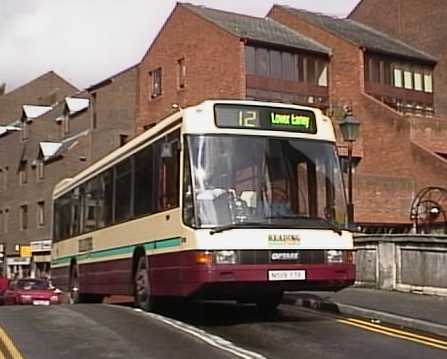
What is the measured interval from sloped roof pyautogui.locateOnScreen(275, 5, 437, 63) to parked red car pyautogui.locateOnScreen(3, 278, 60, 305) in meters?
25.9

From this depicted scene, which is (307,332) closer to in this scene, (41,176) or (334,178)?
(334,178)

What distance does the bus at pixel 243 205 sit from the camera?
12.9 m

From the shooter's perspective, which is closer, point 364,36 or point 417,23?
point 364,36

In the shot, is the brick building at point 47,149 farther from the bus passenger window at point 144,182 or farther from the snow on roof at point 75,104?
the bus passenger window at point 144,182

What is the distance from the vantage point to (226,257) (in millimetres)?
12906

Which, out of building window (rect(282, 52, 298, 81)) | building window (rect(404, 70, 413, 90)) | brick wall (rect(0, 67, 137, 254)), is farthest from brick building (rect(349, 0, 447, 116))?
brick wall (rect(0, 67, 137, 254))

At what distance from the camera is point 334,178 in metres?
14.0

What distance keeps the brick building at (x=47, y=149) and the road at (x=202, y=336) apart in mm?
43121

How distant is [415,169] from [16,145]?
34433mm

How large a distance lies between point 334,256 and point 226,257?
1.75 m

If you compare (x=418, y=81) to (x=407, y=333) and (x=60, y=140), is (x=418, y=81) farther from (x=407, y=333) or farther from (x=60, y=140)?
(x=407, y=333)

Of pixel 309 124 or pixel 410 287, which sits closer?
pixel 309 124

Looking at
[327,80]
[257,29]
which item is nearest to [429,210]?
[327,80]

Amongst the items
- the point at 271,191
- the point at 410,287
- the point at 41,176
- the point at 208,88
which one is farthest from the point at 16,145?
the point at 271,191
